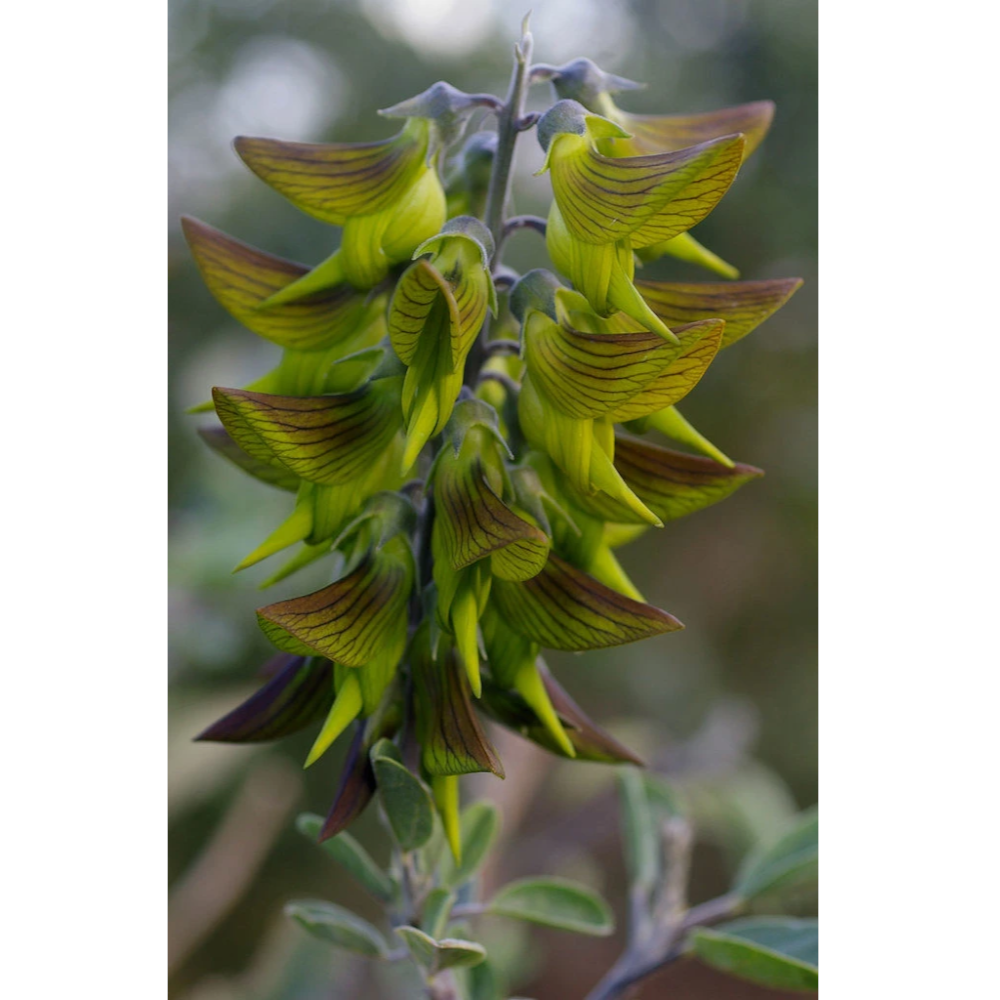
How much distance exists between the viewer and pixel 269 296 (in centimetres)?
57

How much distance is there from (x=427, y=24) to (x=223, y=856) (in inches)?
53.2

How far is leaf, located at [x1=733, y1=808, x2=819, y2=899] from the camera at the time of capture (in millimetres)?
841

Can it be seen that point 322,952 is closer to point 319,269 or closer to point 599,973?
point 319,269

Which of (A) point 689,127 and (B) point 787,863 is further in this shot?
(B) point 787,863

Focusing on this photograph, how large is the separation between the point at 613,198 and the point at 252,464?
28cm

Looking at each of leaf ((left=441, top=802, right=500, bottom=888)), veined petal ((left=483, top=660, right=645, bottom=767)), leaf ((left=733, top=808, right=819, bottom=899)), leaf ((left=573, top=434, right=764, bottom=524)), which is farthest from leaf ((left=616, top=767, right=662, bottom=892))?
leaf ((left=573, top=434, right=764, bottom=524))

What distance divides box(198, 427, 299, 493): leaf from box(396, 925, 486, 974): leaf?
Answer: 283 millimetres

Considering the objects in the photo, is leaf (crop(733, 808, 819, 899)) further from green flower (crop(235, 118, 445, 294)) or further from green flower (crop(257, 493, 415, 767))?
green flower (crop(235, 118, 445, 294))

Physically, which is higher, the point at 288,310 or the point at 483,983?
the point at 288,310

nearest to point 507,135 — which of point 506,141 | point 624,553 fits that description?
point 506,141

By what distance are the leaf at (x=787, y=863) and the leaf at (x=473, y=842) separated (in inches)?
11.0

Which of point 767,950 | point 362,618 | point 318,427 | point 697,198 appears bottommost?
point 767,950

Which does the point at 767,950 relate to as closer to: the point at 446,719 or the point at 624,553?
the point at 446,719
